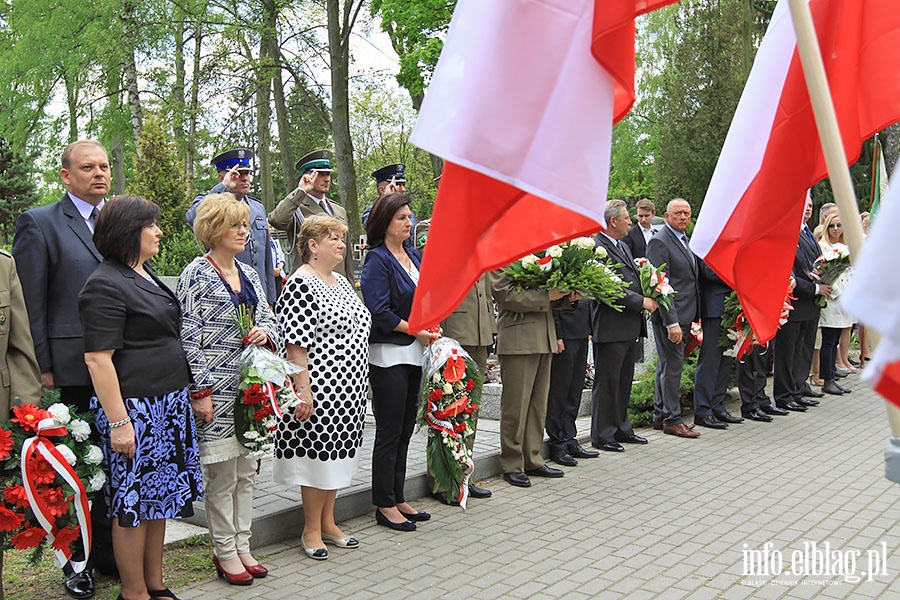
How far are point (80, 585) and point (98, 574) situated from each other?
300mm

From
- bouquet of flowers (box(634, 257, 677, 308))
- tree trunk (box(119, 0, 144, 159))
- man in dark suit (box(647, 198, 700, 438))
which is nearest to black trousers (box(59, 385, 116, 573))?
bouquet of flowers (box(634, 257, 677, 308))

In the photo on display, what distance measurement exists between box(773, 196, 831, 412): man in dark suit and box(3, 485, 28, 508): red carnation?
909cm

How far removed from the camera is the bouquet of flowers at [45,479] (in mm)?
3959

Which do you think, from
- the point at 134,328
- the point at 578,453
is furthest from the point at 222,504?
the point at 578,453

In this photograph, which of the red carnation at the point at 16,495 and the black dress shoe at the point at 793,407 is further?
the black dress shoe at the point at 793,407

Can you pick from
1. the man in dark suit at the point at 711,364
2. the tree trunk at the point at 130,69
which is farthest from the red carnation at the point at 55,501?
the tree trunk at the point at 130,69

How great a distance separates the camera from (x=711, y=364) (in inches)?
389

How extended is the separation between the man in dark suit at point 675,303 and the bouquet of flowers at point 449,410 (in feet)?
11.5

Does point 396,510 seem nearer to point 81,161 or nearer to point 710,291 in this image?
point 81,161

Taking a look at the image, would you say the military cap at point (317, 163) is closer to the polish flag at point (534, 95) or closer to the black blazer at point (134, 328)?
the black blazer at point (134, 328)

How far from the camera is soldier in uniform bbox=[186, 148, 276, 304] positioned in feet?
21.4

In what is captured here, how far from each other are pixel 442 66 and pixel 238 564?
3454mm

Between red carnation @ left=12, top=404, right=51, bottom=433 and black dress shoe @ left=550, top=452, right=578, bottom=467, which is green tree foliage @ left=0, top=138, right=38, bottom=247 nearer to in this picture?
black dress shoe @ left=550, top=452, right=578, bottom=467

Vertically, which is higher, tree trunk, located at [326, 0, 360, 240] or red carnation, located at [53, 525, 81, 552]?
tree trunk, located at [326, 0, 360, 240]
